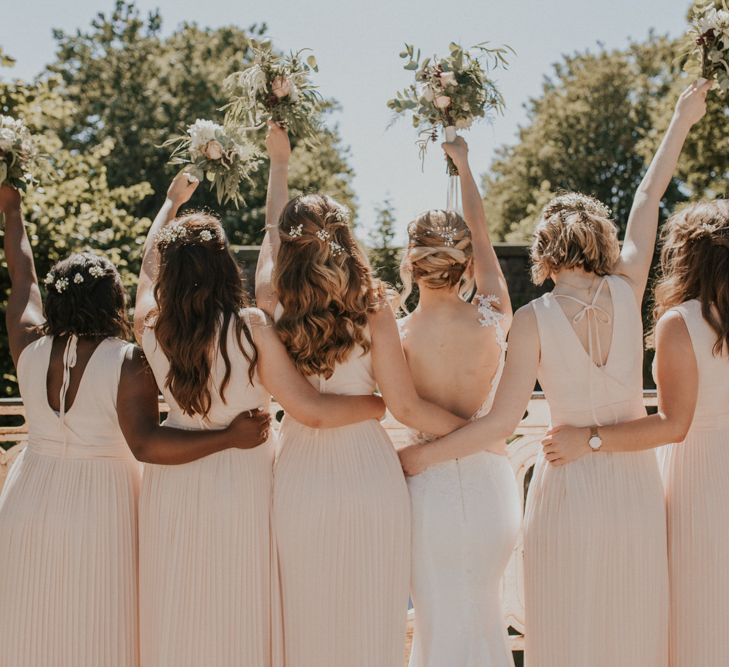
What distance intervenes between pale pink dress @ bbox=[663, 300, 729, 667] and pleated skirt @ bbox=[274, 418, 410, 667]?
1.18 meters

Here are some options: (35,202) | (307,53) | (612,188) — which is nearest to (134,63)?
(612,188)

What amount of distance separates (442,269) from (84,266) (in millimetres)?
1572

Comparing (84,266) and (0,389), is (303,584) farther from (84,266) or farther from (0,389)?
(0,389)

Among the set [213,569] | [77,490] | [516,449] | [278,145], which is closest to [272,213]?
[278,145]

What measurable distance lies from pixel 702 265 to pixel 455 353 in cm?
113

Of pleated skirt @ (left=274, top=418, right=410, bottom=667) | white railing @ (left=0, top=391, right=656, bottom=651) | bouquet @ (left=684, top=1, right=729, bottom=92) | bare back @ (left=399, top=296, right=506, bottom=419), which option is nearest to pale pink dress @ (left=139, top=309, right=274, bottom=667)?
pleated skirt @ (left=274, top=418, right=410, bottom=667)

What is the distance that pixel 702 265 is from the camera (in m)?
3.78

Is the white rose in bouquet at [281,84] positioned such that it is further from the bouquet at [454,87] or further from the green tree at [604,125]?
the green tree at [604,125]

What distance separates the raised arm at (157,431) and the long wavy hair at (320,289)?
35 centimetres

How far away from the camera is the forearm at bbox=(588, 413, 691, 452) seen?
356 cm

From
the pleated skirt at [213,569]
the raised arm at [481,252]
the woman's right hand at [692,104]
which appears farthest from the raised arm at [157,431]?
the woman's right hand at [692,104]

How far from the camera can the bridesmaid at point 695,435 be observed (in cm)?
361

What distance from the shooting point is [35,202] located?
10.1m

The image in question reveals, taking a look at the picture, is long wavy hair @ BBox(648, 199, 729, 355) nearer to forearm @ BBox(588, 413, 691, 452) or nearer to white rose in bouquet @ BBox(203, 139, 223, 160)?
forearm @ BBox(588, 413, 691, 452)
